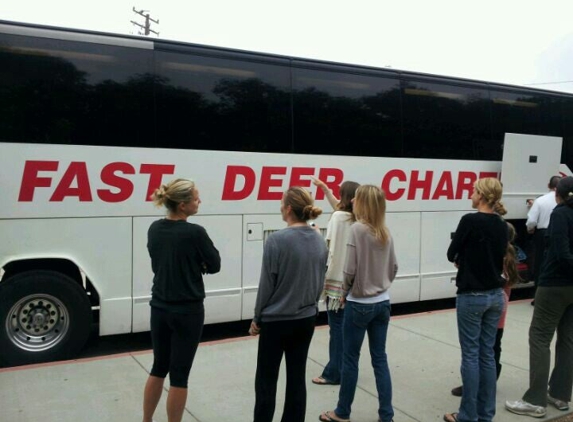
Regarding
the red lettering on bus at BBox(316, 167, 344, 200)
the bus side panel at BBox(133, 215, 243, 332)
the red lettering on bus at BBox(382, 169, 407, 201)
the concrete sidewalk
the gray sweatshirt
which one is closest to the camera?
the gray sweatshirt

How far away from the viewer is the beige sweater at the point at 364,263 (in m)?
3.97

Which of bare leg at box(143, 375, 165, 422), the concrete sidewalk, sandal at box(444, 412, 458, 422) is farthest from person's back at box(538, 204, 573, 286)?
bare leg at box(143, 375, 165, 422)

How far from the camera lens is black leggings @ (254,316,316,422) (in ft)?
11.8

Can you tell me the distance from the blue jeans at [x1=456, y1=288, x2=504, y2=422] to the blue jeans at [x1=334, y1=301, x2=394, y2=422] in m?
0.58

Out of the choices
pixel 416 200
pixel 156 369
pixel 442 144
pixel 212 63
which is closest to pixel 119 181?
pixel 212 63

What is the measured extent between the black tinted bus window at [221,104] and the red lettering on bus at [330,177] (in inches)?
23.3

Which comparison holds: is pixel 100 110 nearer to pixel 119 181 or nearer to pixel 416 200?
pixel 119 181

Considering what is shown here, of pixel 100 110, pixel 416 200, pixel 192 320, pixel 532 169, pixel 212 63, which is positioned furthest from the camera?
pixel 532 169

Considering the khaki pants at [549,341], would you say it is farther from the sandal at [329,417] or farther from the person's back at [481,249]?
the sandal at [329,417]

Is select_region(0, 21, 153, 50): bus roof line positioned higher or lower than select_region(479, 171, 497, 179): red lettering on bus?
higher

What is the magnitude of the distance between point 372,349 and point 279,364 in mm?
891

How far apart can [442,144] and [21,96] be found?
582 centimetres

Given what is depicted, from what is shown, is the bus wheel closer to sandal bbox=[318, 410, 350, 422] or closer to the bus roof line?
the bus roof line

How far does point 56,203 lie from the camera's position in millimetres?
5824
